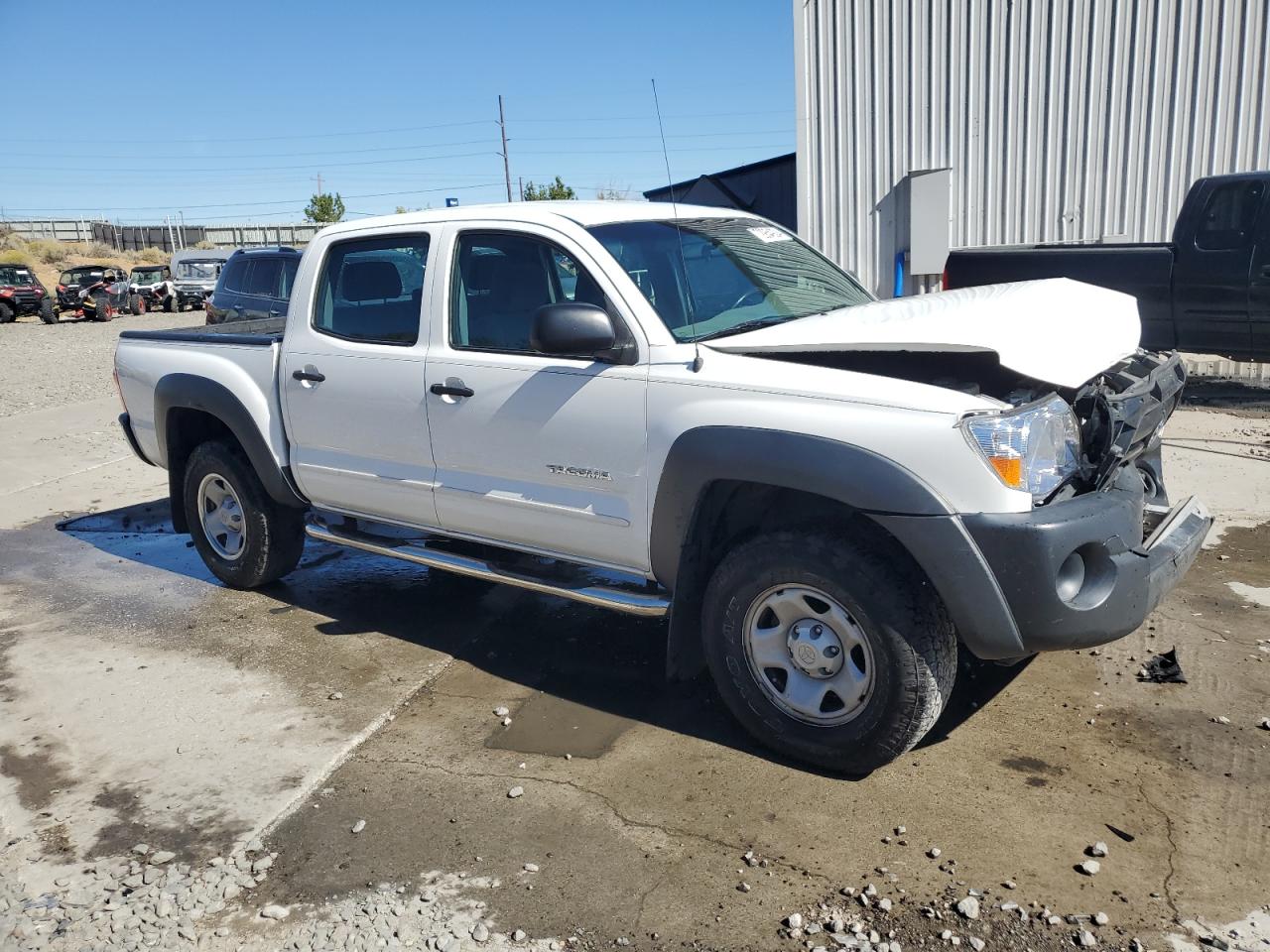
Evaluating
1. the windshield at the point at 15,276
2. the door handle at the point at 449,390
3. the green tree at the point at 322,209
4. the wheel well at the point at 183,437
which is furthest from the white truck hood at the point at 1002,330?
the green tree at the point at 322,209

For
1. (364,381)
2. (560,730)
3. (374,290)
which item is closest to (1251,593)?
(560,730)

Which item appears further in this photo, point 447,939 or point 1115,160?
point 1115,160

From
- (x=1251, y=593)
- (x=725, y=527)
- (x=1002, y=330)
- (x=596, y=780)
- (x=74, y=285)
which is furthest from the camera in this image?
(x=74, y=285)

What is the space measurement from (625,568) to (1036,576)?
158cm

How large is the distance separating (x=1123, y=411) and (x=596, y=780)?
7.30 ft

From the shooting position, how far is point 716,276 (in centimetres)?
438

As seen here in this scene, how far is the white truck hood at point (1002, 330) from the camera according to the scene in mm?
3418

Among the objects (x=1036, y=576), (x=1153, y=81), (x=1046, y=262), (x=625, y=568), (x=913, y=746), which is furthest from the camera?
(x=1153, y=81)

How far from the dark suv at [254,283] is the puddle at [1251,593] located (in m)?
11.7

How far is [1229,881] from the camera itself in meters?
3.00

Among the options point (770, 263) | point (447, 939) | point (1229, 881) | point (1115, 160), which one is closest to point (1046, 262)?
point (1115, 160)

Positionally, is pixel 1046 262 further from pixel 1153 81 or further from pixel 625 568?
pixel 625 568

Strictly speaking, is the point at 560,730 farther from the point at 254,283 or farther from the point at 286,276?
the point at 254,283

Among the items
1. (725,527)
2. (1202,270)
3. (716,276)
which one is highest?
(716,276)
